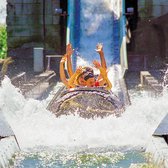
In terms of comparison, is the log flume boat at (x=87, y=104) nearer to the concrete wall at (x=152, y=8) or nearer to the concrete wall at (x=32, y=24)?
the concrete wall at (x=32, y=24)

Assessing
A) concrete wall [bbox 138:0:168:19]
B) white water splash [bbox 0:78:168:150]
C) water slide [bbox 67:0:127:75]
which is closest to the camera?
white water splash [bbox 0:78:168:150]

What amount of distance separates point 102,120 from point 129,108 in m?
0.94

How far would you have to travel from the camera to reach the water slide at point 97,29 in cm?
1600

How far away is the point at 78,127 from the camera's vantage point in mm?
8523

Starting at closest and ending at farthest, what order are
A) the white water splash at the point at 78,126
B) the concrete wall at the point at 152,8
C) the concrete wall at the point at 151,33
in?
the white water splash at the point at 78,126
the concrete wall at the point at 151,33
the concrete wall at the point at 152,8

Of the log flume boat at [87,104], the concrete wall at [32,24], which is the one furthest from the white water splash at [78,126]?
the concrete wall at [32,24]

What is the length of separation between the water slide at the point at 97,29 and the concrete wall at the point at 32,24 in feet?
7.57

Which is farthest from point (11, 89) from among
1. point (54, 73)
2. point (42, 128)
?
point (54, 73)

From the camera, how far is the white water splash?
25.0ft

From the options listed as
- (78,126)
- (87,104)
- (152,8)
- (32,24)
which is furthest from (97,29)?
(78,126)

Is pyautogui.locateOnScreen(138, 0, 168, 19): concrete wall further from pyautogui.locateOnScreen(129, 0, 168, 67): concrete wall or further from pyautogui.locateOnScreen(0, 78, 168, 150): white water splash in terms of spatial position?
pyautogui.locateOnScreen(0, 78, 168, 150): white water splash

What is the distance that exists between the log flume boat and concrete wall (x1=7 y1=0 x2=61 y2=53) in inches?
419

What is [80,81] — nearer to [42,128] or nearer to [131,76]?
[42,128]

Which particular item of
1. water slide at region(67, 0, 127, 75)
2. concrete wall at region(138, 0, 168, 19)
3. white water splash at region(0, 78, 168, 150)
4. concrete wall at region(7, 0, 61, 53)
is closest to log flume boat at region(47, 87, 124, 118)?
white water splash at region(0, 78, 168, 150)
